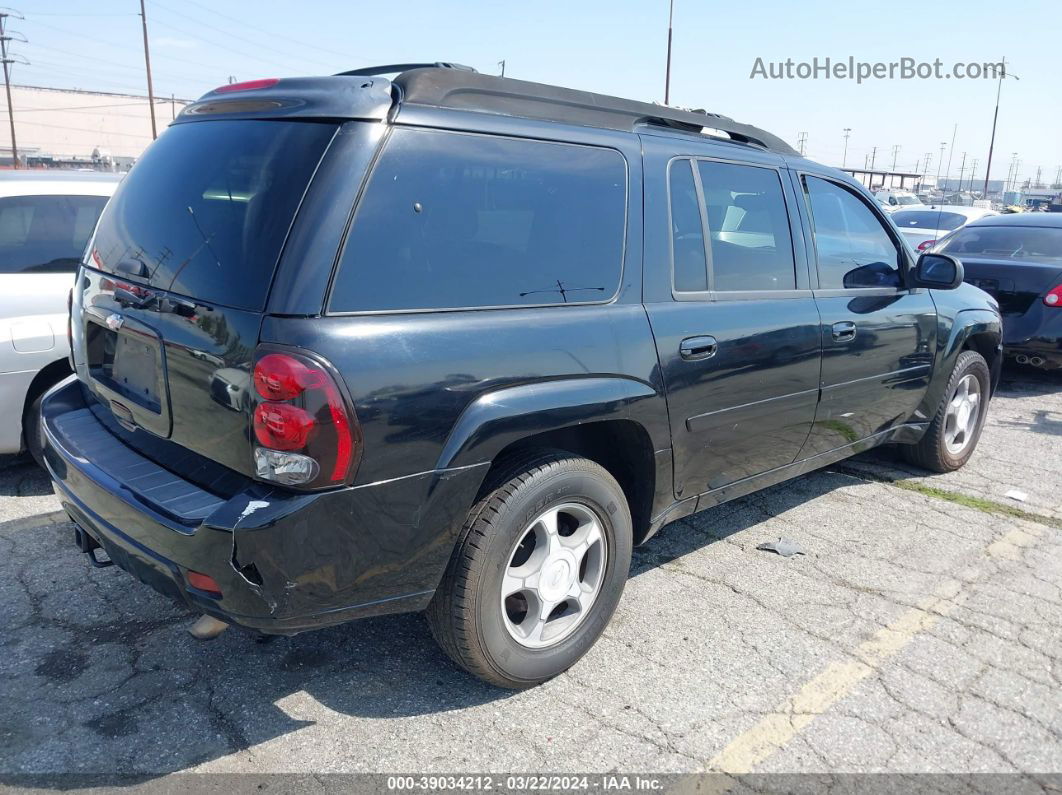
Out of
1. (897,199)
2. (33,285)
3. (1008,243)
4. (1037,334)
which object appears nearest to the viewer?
(33,285)

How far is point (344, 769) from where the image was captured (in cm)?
249

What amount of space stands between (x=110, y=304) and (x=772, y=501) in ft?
11.6

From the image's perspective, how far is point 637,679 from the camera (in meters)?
3.00

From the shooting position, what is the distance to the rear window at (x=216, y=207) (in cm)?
235

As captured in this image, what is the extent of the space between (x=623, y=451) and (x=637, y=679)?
2.71ft

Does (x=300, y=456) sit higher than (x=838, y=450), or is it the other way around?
(x=300, y=456)

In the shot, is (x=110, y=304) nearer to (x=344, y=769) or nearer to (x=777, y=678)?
(x=344, y=769)

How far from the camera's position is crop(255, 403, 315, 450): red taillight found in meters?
2.21

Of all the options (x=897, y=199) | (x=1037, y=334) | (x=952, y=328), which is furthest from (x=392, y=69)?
(x=897, y=199)

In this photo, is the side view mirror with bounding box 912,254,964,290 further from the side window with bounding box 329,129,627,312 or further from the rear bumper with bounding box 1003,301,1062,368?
the rear bumper with bounding box 1003,301,1062,368

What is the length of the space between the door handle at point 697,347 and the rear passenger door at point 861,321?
86cm

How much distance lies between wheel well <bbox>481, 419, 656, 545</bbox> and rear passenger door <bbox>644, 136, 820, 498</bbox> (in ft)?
0.48

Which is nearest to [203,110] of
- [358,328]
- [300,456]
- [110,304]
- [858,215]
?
[110,304]

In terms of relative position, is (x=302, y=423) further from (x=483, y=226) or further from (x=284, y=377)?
(x=483, y=226)
